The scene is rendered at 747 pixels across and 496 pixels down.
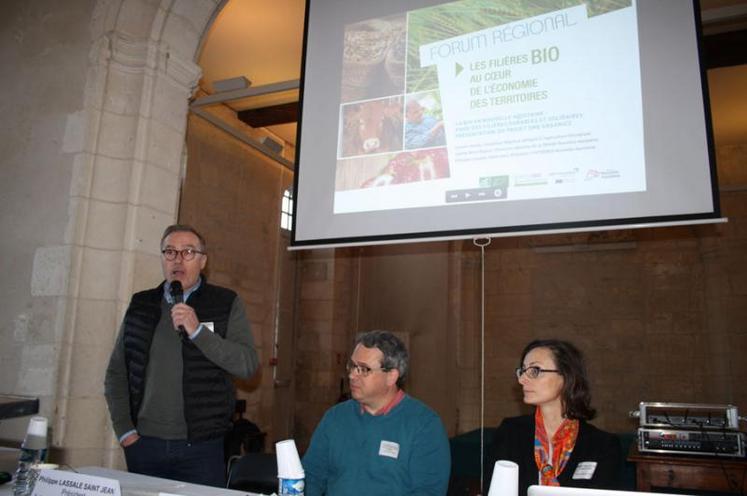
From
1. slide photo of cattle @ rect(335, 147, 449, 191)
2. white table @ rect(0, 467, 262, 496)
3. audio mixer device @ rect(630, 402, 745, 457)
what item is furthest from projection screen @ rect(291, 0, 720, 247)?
white table @ rect(0, 467, 262, 496)

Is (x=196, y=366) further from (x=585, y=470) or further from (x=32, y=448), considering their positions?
(x=585, y=470)

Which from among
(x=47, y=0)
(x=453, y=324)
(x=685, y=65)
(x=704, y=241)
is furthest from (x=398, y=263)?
(x=685, y=65)

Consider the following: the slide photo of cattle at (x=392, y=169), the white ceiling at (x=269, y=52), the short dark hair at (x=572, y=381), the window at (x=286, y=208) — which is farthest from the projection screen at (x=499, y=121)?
the window at (x=286, y=208)

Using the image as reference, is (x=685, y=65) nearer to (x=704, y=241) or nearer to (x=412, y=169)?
(x=412, y=169)

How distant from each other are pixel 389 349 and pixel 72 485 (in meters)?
1.14

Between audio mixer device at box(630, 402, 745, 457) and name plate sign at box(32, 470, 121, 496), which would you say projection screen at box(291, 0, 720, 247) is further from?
name plate sign at box(32, 470, 121, 496)

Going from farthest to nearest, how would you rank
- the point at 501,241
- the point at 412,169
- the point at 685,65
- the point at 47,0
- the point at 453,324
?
the point at 501,241
the point at 453,324
the point at 47,0
the point at 412,169
the point at 685,65

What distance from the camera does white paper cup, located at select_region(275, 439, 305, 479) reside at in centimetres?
126

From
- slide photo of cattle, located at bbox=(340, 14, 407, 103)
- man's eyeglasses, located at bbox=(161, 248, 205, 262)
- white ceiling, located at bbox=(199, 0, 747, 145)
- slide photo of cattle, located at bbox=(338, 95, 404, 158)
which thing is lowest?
man's eyeglasses, located at bbox=(161, 248, 205, 262)

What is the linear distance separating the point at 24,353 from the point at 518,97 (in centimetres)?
304

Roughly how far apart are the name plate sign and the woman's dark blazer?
1.34 meters

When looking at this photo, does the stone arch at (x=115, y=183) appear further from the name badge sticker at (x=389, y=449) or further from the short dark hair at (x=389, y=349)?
the name badge sticker at (x=389, y=449)

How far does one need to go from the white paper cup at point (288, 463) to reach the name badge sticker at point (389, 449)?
736 mm

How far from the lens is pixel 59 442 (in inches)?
120
